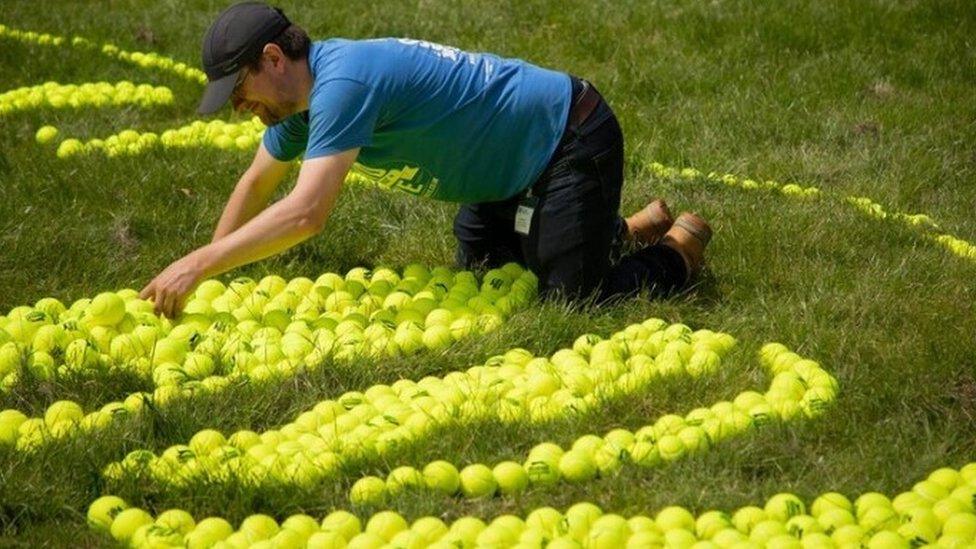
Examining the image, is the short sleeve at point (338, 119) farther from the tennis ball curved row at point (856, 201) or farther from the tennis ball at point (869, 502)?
the tennis ball curved row at point (856, 201)

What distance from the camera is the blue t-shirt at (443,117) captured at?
5.17m

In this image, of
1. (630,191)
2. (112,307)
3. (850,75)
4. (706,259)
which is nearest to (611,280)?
(706,259)

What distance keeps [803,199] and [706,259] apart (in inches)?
36.3

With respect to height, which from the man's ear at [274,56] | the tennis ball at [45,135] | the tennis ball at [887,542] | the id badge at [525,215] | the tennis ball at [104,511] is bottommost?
the tennis ball at [45,135]

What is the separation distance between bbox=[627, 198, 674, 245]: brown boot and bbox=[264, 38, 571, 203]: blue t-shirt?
0.82 m

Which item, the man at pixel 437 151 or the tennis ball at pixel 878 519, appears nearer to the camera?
the tennis ball at pixel 878 519

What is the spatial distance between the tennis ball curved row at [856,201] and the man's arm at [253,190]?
2116 mm

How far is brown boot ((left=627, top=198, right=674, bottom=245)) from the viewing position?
6.20m

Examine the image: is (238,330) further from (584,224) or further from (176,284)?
(584,224)

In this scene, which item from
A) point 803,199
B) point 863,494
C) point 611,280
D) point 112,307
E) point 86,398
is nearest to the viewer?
point 863,494

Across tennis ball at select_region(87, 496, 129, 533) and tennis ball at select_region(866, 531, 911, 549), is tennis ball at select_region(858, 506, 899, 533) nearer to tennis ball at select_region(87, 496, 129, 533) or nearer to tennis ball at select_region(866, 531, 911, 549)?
tennis ball at select_region(866, 531, 911, 549)

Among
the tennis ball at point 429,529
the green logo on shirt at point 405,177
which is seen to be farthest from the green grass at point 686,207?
the green logo on shirt at point 405,177

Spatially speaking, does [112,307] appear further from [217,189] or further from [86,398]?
[217,189]

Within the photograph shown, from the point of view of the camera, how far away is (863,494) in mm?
4121
